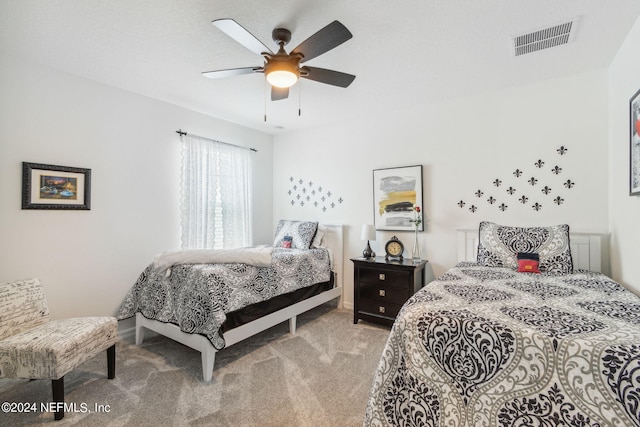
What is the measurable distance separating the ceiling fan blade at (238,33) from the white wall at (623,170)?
7.96ft

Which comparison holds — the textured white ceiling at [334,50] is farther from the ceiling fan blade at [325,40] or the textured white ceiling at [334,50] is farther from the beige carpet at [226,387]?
the beige carpet at [226,387]

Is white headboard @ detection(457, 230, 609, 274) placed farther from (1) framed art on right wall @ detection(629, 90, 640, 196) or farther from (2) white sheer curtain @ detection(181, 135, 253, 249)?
(2) white sheer curtain @ detection(181, 135, 253, 249)

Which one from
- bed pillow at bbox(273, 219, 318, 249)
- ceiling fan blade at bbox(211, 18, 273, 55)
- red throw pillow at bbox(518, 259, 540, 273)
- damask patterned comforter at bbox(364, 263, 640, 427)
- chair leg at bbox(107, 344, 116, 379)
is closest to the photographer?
damask patterned comforter at bbox(364, 263, 640, 427)

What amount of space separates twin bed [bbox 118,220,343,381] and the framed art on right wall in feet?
8.90

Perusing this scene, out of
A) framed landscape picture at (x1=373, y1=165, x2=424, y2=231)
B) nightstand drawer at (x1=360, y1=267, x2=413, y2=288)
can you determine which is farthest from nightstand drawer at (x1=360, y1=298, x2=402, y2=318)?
framed landscape picture at (x1=373, y1=165, x2=424, y2=231)

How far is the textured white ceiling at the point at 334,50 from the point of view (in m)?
1.75

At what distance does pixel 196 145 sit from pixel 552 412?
12.3 feet

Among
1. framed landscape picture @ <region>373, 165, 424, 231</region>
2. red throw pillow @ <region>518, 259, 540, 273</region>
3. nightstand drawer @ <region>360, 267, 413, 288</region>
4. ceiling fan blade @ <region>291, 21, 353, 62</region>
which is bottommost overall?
nightstand drawer @ <region>360, 267, 413, 288</region>

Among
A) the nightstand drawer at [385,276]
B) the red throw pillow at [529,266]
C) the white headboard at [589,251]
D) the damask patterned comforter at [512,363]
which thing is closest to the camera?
the damask patterned comforter at [512,363]

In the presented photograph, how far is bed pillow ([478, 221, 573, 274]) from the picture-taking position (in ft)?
7.56

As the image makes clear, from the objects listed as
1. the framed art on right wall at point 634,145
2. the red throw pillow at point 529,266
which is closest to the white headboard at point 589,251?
the red throw pillow at point 529,266

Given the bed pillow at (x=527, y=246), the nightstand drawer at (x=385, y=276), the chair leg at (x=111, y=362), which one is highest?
the bed pillow at (x=527, y=246)

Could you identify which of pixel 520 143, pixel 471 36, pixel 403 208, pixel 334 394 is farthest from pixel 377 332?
pixel 471 36

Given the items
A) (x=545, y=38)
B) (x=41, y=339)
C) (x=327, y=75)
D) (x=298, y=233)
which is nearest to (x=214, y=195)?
(x=298, y=233)
